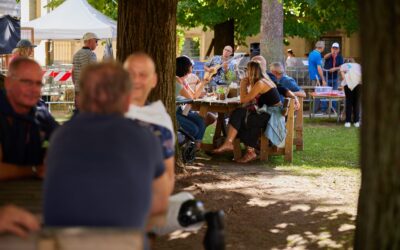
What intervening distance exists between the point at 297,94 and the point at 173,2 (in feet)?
13.3

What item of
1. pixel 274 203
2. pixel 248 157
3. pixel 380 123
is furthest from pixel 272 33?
pixel 380 123

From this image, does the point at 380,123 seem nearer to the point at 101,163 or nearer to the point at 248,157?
the point at 101,163

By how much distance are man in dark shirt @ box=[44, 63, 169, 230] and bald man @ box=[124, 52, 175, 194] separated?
2.10 feet

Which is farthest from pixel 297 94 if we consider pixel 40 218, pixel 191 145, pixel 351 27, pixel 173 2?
pixel 351 27

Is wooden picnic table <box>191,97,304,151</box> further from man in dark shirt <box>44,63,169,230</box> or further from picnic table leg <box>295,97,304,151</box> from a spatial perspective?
man in dark shirt <box>44,63,169,230</box>

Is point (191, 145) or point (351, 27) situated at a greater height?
point (351, 27)

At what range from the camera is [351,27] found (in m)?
26.6

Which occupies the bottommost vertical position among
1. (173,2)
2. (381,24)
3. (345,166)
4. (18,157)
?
(345,166)

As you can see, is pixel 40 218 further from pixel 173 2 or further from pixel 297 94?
pixel 297 94

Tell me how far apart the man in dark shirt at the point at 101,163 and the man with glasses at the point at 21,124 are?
4.95ft

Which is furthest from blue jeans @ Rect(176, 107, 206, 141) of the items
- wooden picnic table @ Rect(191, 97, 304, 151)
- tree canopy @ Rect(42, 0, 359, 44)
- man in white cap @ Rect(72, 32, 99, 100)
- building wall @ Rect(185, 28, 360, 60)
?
building wall @ Rect(185, 28, 360, 60)

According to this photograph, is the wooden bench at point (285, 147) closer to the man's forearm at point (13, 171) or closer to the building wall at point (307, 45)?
the man's forearm at point (13, 171)

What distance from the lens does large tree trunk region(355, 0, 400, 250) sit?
13.5ft

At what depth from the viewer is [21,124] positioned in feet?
17.0
